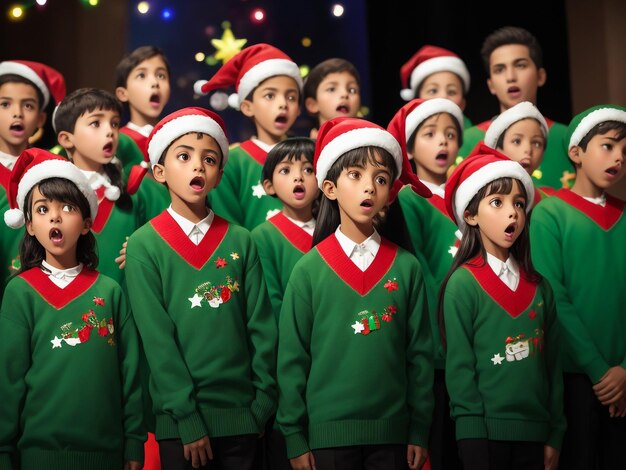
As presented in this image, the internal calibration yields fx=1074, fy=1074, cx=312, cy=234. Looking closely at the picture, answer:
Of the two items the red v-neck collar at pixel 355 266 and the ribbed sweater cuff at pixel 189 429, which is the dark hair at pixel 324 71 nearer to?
the red v-neck collar at pixel 355 266

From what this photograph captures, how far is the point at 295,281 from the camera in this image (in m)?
3.58

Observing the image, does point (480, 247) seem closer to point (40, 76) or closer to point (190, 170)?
point (190, 170)

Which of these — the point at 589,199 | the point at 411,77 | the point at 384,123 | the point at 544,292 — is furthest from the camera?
the point at 384,123

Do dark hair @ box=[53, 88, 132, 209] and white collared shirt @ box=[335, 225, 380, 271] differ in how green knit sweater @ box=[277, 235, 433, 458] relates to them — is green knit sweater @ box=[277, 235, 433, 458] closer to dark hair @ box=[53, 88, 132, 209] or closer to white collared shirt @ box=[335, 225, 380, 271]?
white collared shirt @ box=[335, 225, 380, 271]

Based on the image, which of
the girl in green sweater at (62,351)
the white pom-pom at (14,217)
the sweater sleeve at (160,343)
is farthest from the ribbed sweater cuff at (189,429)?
the white pom-pom at (14,217)

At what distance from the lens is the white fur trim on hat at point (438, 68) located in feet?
17.0

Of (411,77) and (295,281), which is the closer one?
(295,281)

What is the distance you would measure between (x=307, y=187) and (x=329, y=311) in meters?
0.62

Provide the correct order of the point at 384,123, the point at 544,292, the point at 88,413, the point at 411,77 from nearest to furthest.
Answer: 1. the point at 88,413
2. the point at 544,292
3. the point at 411,77
4. the point at 384,123

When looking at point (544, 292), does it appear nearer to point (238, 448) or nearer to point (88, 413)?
point (238, 448)

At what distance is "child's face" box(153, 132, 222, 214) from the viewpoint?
361 centimetres

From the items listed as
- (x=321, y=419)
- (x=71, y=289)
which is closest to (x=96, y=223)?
(x=71, y=289)

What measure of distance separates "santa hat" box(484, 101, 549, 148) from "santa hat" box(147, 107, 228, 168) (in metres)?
1.30

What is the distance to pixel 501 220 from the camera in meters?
3.75
